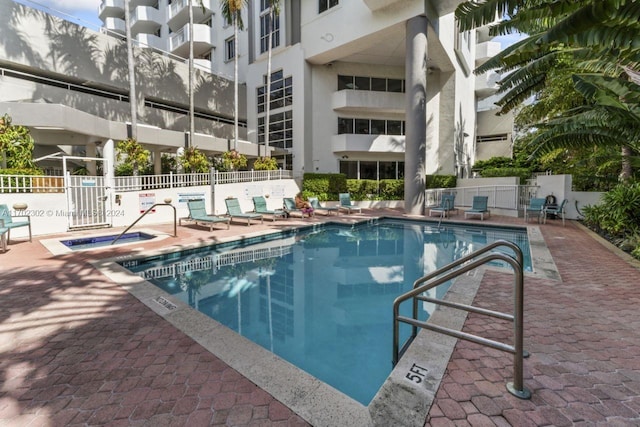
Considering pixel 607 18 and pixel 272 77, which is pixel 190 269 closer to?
pixel 607 18

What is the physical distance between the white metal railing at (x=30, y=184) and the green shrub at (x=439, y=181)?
63.3 ft

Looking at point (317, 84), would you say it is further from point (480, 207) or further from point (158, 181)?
point (480, 207)

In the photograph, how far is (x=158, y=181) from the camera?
14523mm

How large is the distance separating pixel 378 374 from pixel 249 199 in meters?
15.1

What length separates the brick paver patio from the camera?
8.20 feet

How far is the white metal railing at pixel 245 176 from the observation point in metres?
16.7

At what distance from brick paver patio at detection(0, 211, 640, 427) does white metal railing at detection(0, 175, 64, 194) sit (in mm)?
7004

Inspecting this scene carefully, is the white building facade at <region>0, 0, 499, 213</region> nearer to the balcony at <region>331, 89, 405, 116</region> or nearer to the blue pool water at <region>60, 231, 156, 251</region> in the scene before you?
the balcony at <region>331, 89, 405, 116</region>

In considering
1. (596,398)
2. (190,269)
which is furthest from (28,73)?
(596,398)

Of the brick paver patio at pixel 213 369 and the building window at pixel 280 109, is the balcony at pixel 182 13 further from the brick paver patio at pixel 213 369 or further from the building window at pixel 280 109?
the brick paver patio at pixel 213 369

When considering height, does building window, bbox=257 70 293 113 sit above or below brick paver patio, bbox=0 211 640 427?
above

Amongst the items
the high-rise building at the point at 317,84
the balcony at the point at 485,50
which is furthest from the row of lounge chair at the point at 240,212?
the balcony at the point at 485,50

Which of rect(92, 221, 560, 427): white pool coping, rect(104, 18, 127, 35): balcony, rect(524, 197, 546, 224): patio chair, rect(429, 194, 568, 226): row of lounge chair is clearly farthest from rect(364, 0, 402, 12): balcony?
rect(104, 18, 127, 35): balcony

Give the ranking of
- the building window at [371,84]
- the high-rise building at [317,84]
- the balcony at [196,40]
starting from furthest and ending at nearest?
1. the balcony at [196,40]
2. the building window at [371,84]
3. the high-rise building at [317,84]
